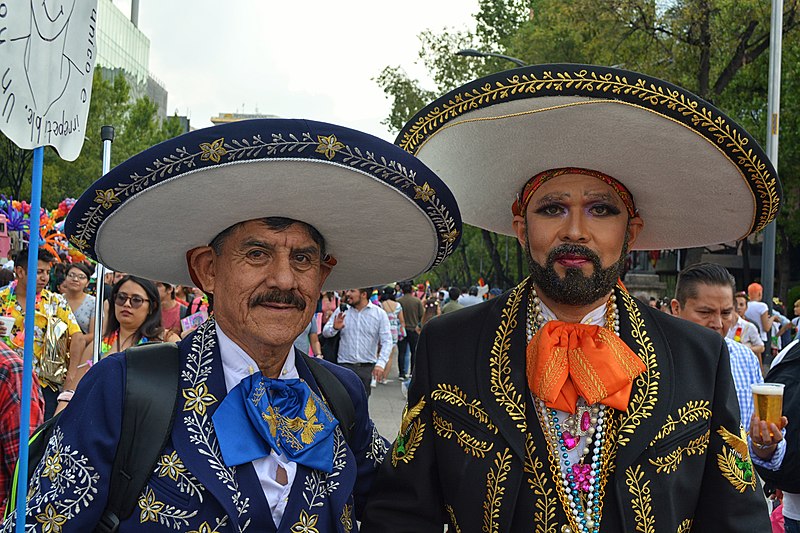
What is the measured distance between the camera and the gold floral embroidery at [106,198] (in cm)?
259

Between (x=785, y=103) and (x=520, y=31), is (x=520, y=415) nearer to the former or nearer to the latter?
(x=785, y=103)

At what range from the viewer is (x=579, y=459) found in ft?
9.00

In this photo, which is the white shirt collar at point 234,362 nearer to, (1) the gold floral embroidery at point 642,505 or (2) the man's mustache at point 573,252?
(2) the man's mustache at point 573,252

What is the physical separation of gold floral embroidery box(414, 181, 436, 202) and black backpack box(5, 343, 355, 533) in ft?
2.99

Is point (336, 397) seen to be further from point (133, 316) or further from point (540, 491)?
point (133, 316)

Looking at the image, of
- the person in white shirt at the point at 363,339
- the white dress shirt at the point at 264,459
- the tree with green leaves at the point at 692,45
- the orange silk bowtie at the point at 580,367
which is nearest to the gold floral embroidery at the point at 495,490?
the orange silk bowtie at the point at 580,367

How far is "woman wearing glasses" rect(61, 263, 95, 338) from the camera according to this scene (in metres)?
7.95

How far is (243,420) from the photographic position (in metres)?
2.62

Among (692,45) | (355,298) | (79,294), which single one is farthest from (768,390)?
(692,45)

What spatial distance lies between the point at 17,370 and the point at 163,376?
4.19ft

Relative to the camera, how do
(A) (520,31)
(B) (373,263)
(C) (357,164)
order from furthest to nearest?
(A) (520,31) → (B) (373,263) → (C) (357,164)

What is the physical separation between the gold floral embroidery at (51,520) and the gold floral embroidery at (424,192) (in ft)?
→ 4.56

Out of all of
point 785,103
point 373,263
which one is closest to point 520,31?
point 785,103

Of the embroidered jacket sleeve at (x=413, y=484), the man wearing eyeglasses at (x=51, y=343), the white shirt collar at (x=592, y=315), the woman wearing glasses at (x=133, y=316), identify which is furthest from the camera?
the man wearing eyeglasses at (x=51, y=343)
